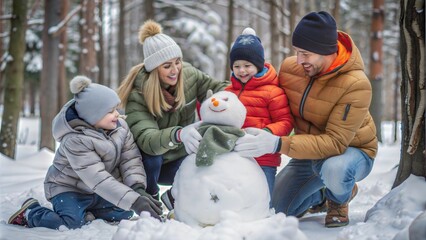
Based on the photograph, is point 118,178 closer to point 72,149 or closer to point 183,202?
point 72,149

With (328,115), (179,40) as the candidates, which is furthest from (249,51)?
(179,40)

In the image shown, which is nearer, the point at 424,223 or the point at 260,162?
the point at 424,223

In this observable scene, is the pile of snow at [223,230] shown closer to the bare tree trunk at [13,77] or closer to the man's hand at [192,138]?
the man's hand at [192,138]

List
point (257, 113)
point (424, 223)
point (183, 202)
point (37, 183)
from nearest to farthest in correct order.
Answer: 1. point (424, 223)
2. point (183, 202)
3. point (257, 113)
4. point (37, 183)

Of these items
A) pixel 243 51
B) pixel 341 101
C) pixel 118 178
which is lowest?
pixel 118 178

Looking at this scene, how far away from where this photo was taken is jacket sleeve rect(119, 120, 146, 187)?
323 centimetres

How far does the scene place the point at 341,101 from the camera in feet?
9.15

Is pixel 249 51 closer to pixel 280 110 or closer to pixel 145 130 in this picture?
pixel 280 110

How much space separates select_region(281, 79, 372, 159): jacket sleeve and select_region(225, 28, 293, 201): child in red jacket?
6.9 inches

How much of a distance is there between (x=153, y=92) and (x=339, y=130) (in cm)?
138

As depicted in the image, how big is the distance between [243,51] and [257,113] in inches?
16.3

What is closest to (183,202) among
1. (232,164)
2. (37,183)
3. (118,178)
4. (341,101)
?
(232,164)

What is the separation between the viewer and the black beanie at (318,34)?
9.13ft

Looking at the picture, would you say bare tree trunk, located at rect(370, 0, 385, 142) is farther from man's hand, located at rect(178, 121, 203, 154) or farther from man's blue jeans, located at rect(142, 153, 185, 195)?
man's hand, located at rect(178, 121, 203, 154)
